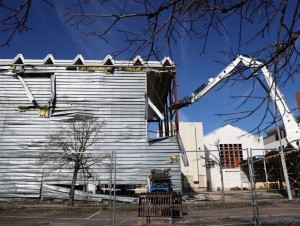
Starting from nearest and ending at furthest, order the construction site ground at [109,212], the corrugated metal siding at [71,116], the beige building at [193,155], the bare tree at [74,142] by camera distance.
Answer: the construction site ground at [109,212], the bare tree at [74,142], the corrugated metal siding at [71,116], the beige building at [193,155]

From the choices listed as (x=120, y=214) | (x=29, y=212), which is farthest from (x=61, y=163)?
(x=120, y=214)

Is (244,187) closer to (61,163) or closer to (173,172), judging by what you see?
(173,172)

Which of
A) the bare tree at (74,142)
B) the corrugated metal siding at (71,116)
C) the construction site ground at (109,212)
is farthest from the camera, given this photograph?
the corrugated metal siding at (71,116)

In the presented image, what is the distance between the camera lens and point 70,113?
20844 millimetres

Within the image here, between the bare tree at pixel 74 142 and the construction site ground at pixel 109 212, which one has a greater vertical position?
the bare tree at pixel 74 142

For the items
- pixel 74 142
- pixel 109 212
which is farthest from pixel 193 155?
pixel 109 212

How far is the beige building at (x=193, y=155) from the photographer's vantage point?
4288cm

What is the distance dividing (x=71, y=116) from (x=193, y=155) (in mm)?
26814

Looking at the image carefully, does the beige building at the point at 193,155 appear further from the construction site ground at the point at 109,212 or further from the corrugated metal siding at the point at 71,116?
the construction site ground at the point at 109,212

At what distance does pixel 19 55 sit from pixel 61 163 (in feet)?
27.9

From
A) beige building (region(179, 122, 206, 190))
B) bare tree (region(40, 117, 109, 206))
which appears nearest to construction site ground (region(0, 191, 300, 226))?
bare tree (region(40, 117, 109, 206))

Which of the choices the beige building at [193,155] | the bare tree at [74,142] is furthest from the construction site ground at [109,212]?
the beige building at [193,155]

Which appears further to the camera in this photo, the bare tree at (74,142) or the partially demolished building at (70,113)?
the partially demolished building at (70,113)

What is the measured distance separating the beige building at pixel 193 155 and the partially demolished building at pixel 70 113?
2242 centimetres
